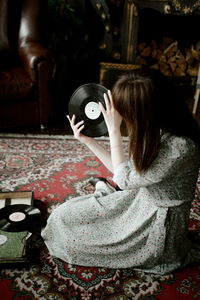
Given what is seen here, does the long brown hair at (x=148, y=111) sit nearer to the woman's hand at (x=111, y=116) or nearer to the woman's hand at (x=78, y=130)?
the woman's hand at (x=111, y=116)

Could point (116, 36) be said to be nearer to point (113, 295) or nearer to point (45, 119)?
point (45, 119)

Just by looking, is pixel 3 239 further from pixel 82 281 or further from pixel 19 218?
pixel 82 281

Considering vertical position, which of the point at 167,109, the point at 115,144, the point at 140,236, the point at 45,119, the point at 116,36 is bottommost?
the point at 140,236

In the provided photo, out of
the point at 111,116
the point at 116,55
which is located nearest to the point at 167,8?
the point at 116,55

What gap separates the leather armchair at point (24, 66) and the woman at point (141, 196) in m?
1.09

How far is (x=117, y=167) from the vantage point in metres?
0.96

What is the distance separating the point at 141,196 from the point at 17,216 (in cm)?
54

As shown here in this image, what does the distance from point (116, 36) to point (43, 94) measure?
106 centimetres

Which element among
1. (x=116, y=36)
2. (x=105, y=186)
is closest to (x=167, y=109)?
(x=105, y=186)

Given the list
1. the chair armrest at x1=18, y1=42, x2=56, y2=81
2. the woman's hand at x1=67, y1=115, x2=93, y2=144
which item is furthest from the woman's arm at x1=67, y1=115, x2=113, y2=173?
the chair armrest at x1=18, y1=42, x2=56, y2=81

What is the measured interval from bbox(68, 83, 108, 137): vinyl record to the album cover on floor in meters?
0.47

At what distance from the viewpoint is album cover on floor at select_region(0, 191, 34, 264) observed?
104 cm

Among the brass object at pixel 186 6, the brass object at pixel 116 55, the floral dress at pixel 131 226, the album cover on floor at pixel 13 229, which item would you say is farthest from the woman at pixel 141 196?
the brass object at pixel 186 6

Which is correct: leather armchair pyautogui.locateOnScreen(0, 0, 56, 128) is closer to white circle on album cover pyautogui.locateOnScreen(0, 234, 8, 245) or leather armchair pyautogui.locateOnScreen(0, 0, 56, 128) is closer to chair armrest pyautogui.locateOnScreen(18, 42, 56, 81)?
chair armrest pyautogui.locateOnScreen(18, 42, 56, 81)
